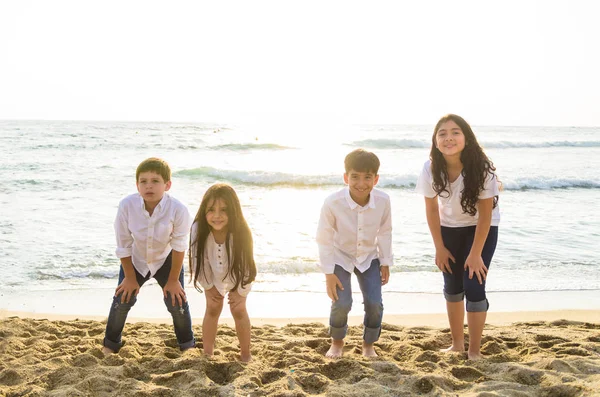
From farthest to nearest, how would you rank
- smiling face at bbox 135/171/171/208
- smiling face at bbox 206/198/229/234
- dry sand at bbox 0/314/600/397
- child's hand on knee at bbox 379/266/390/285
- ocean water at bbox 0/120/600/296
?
ocean water at bbox 0/120/600/296, child's hand on knee at bbox 379/266/390/285, smiling face at bbox 135/171/171/208, smiling face at bbox 206/198/229/234, dry sand at bbox 0/314/600/397

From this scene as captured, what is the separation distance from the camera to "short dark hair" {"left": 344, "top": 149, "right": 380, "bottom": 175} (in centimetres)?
360

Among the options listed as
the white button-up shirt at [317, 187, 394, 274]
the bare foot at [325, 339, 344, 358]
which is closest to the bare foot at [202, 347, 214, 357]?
the bare foot at [325, 339, 344, 358]

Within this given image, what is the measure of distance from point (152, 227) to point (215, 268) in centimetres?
52

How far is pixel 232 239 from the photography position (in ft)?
11.8

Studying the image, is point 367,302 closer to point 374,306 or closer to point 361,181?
point 374,306

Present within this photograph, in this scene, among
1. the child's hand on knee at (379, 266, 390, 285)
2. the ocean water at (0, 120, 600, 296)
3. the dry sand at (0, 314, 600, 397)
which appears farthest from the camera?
A: the ocean water at (0, 120, 600, 296)

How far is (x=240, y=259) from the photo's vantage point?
11.7 feet

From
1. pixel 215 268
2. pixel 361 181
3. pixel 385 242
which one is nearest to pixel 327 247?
pixel 385 242

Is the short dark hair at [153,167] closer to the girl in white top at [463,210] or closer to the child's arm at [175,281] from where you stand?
the child's arm at [175,281]

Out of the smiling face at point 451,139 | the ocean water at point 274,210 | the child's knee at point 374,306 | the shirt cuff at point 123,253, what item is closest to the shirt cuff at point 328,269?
the child's knee at point 374,306

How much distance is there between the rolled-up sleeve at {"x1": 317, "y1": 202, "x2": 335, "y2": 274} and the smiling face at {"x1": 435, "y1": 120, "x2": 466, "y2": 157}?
861 mm

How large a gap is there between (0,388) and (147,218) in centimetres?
128

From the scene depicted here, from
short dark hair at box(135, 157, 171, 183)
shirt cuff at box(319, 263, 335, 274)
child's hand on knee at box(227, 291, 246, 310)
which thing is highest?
short dark hair at box(135, 157, 171, 183)

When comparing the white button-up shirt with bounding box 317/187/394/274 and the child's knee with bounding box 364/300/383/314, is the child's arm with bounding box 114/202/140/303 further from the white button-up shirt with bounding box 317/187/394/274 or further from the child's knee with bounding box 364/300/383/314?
the child's knee with bounding box 364/300/383/314
